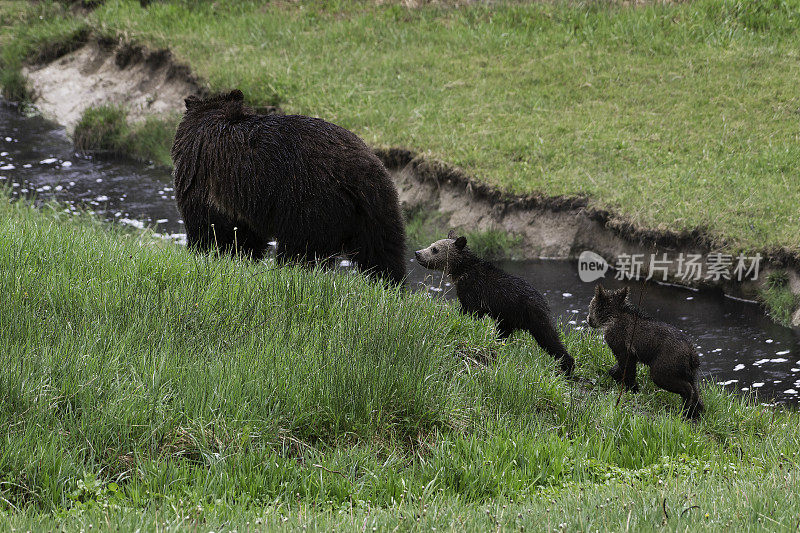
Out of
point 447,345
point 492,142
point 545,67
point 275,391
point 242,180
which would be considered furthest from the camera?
point 545,67

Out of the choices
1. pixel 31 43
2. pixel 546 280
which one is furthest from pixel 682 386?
pixel 31 43

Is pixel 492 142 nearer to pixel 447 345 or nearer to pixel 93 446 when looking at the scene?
pixel 447 345

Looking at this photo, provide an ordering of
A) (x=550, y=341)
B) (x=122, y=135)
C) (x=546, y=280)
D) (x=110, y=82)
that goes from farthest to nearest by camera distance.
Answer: (x=110, y=82) → (x=122, y=135) → (x=546, y=280) → (x=550, y=341)

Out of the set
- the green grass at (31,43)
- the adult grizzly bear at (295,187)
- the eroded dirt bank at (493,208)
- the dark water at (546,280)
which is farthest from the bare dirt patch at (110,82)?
the adult grizzly bear at (295,187)

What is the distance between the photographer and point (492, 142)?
41.2ft

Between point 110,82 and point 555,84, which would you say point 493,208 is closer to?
point 555,84

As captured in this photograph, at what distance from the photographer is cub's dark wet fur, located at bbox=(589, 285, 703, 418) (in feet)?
21.6

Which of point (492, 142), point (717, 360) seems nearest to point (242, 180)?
point (717, 360)

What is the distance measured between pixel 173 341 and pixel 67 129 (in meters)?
12.5

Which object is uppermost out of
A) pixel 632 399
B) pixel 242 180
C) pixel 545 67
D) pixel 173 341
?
pixel 545 67

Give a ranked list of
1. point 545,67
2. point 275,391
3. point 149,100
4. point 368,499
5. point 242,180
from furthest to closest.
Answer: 1. point 149,100
2. point 545,67
3. point 242,180
4. point 275,391
5. point 368,499

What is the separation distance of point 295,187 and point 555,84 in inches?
329

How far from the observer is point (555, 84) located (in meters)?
14.4

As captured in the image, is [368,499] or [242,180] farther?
[242,180]
